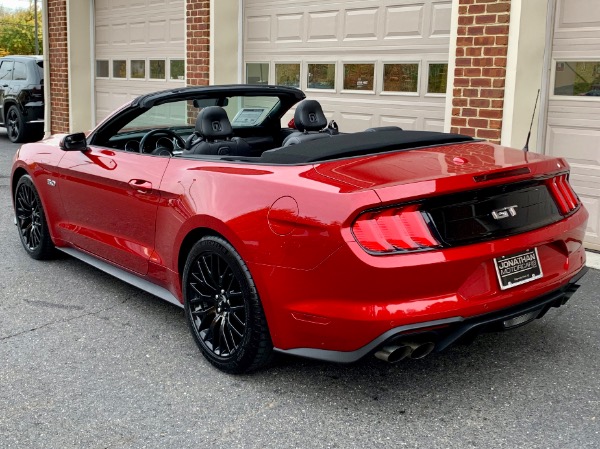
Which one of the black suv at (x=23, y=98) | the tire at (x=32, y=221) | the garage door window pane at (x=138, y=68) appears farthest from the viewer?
the black suv at (x=23, y=98)

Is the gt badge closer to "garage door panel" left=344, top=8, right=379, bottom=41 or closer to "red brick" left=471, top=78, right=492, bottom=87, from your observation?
"red brick" left=471, top=78, right=492, bottom=87

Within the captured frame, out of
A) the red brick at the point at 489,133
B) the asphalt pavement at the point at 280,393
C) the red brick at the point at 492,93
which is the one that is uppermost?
the red brick at the point at 492,93

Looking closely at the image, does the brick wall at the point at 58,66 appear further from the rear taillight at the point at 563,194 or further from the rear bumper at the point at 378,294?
the rear taillight at the point at 563,194

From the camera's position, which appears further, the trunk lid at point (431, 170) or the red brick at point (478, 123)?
the red brick at point (478, 123)

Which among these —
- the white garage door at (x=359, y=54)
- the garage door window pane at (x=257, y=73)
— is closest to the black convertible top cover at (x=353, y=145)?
the white garage door at (x=359, y=54)

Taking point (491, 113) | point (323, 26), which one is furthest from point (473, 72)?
point (323, 26)

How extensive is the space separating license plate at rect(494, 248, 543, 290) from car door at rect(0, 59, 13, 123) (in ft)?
48.0

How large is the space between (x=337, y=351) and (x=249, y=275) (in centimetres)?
58

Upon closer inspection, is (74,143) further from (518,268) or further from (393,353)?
(518,268)

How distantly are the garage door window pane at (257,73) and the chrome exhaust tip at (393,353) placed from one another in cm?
700

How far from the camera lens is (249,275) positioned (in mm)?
3471

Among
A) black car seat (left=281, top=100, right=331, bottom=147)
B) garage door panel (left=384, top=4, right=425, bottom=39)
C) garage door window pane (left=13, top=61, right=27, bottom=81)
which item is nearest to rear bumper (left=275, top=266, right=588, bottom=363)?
black car seat (left=281, top=100, right=331, bottom=147)

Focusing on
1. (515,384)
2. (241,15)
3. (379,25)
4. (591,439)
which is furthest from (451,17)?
(591,439)

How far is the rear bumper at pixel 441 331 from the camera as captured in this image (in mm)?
3043
